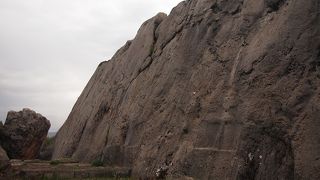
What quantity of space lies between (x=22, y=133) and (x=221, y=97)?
1391 cm

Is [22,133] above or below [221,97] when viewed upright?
below

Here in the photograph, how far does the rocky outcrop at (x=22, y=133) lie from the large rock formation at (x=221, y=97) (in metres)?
3.97

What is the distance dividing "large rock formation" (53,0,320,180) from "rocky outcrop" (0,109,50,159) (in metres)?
3.97

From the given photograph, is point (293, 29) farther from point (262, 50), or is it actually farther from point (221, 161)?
point (221, 161)

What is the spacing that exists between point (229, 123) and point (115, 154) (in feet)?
22.8

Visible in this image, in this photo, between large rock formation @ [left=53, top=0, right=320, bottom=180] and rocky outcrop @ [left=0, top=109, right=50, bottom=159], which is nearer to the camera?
large rock formation @ [left=53, top=0, right=320, bottom=180]

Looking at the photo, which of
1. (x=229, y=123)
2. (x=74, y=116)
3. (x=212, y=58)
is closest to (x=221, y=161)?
(x=229, y=123)

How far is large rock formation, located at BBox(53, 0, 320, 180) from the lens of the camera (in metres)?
11.5

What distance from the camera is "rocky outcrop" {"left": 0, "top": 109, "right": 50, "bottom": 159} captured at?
24.1 meters

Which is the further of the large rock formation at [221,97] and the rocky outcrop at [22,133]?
the rocky outcrop at [22,133]

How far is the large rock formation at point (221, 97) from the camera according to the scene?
11.5m

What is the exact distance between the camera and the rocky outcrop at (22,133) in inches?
948

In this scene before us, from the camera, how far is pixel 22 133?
2456 cm

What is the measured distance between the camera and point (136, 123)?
18422 mm
